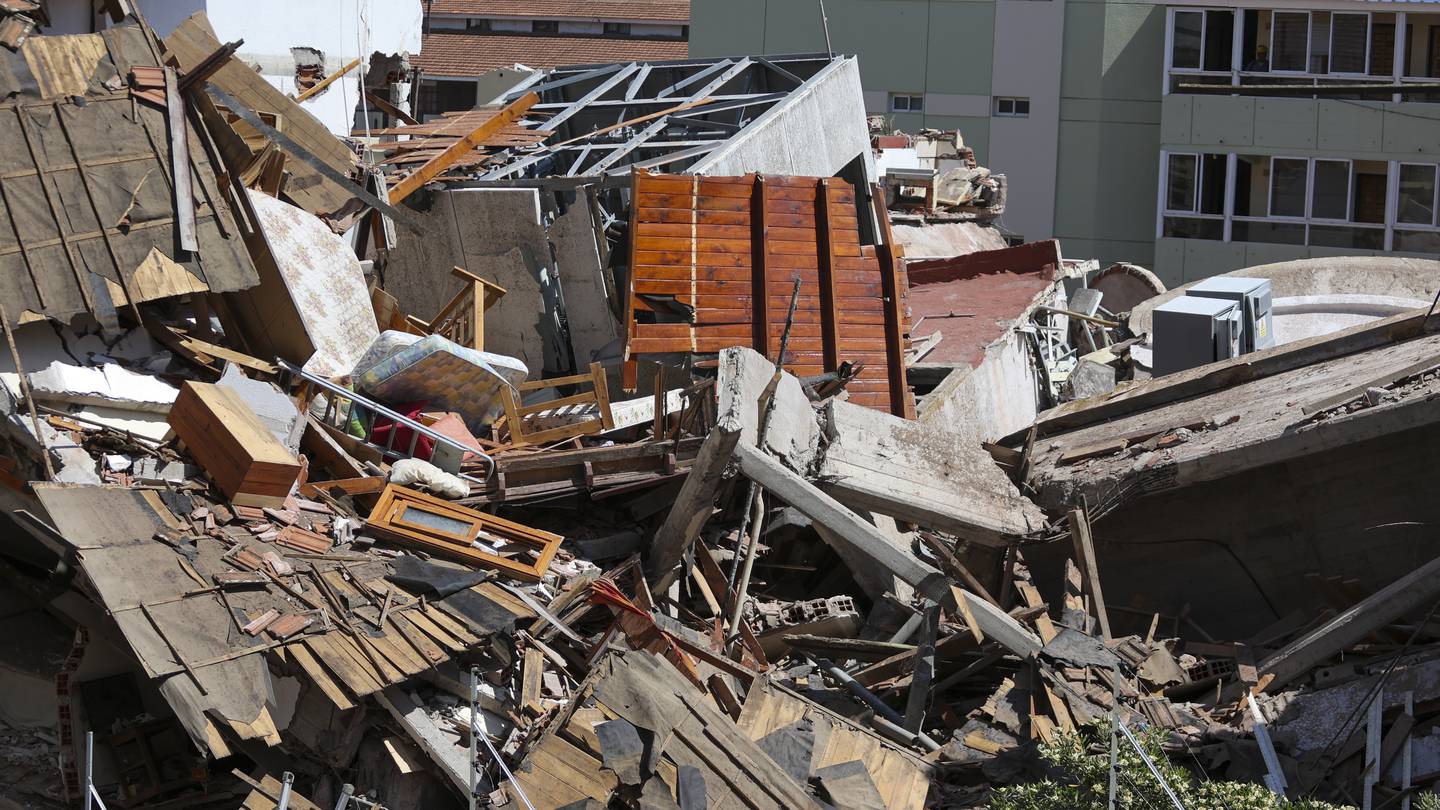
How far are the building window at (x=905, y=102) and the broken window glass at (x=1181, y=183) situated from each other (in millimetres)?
6822

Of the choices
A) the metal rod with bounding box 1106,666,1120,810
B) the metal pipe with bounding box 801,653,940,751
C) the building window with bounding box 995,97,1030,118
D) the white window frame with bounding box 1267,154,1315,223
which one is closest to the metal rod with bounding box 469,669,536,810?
the metal pipe with bounding box 801,653,940,751

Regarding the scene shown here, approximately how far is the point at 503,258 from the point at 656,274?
182cm

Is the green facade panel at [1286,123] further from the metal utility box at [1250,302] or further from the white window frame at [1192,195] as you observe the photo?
the metal utility box at [1250,302]

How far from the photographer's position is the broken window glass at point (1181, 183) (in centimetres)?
3259

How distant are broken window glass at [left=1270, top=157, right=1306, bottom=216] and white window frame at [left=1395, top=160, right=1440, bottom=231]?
1884 mm

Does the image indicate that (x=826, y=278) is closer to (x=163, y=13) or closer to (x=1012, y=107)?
(x=163, y=13)

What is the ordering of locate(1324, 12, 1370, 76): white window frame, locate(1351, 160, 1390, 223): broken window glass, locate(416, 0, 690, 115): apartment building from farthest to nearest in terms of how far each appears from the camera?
locate(416, 0, 690, 115): apartment building, locate(1324, 12, 1370, 76): white window frame, locate(1351, 160, 1390, 223): broken window glass

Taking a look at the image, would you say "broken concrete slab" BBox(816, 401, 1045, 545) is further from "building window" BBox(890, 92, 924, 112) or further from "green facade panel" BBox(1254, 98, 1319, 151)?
"building window" BBox(890, 92, 924, 112)

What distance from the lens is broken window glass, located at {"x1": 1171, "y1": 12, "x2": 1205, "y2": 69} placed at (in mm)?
33031

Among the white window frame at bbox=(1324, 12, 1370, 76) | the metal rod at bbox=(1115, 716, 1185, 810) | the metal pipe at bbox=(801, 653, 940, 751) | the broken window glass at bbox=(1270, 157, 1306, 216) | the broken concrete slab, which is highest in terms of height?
the white window frame at bbox=(1324, 12, 1370, 76)

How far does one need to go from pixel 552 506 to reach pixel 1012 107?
28.4 meters

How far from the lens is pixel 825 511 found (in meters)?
9.48

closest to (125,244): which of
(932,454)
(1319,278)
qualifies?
(932,454)

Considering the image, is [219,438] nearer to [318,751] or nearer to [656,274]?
[318,751]
